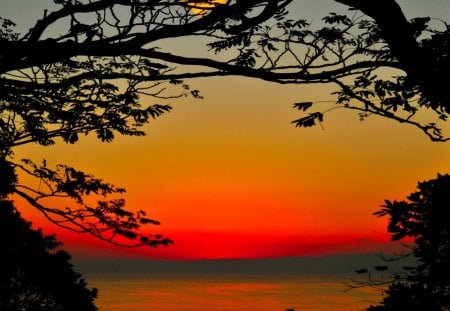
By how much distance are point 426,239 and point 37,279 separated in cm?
701

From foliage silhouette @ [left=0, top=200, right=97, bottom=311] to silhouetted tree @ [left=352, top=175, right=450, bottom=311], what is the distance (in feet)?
20.4

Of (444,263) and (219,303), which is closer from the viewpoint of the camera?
(444,263)

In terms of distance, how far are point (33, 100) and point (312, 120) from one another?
4700 mm

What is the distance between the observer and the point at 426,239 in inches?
286

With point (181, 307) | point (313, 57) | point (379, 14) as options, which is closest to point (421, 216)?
point (313, 57)

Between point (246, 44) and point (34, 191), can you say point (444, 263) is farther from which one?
point (34, 191)

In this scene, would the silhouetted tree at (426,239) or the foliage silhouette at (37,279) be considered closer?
the silhouetted tree at (426,239)

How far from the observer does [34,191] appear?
41.0 feet

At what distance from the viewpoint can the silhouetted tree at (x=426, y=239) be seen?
7.05 metres

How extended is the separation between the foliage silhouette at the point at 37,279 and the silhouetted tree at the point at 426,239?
6.23m

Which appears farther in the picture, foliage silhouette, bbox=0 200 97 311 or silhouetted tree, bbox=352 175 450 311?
foliage silhouette, bbox=0 200 97 311

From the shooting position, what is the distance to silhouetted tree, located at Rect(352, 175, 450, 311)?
7.05 m

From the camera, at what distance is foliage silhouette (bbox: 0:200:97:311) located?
11.1m

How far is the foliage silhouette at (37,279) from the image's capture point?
11148 millimetres
